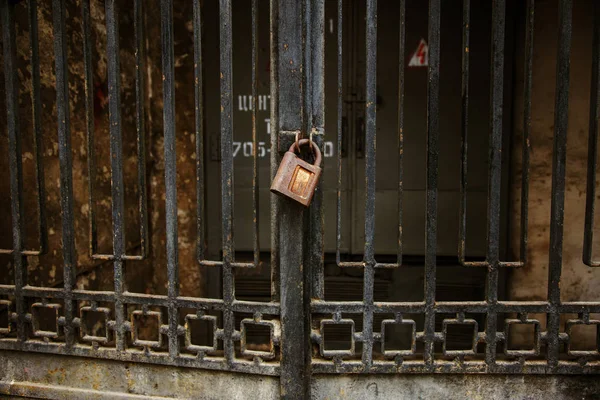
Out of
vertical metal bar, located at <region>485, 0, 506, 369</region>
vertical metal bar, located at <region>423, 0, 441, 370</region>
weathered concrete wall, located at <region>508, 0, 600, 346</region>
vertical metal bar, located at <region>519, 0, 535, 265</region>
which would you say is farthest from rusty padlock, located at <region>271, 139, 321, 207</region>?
weathered concrete wall, located at <region>508, 0, 600, 346</region>

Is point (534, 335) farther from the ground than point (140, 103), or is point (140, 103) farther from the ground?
point (140, 103)

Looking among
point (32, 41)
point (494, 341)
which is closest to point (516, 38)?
point (494, 341)

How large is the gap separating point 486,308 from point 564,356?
422 mm

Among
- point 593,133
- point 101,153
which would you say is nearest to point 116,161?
point 101,153

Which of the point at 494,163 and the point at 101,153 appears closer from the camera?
the point at 494,163

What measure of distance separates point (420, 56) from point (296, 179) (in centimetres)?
211

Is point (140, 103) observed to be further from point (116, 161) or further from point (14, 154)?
point (14, 154)

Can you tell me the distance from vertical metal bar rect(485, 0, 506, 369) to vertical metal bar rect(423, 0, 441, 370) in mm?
202

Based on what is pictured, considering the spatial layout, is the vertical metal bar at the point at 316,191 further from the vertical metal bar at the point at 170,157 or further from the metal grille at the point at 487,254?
the vertical metal bar at the point at 170,157

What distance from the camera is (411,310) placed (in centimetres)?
177

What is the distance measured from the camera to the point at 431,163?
69.1 inches

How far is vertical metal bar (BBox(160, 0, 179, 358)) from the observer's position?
5.87ft

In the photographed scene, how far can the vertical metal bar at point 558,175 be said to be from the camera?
1.71 m

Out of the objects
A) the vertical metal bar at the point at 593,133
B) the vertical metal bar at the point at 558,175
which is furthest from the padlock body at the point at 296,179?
the vertical metal bar at the point at 593,133
